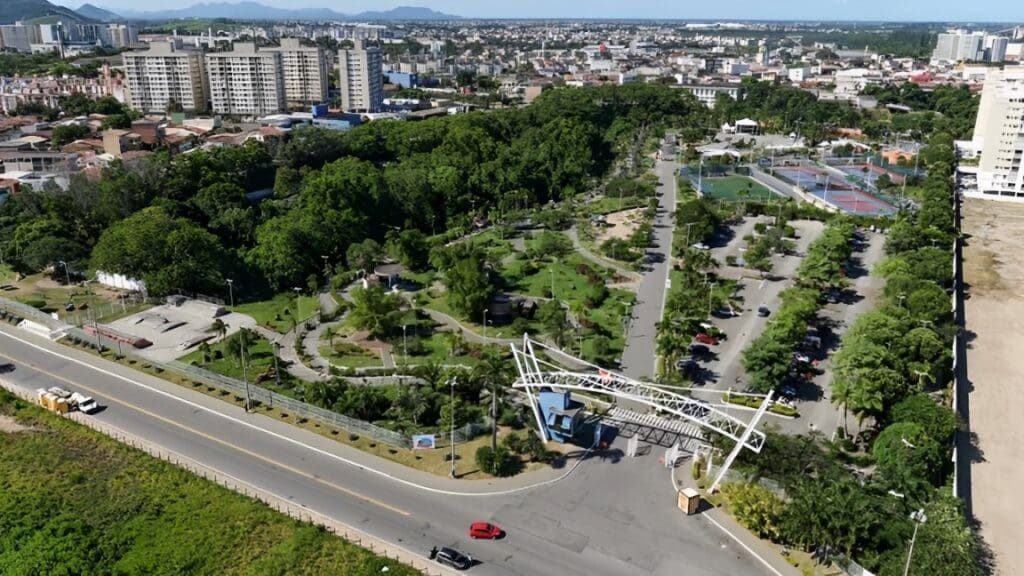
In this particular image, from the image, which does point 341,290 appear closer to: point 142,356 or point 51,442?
point 142,356

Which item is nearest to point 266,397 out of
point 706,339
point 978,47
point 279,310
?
point 279,310

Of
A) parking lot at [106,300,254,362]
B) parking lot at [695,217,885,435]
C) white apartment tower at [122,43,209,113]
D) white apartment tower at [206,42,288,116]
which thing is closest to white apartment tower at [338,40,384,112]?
white apartment tower at [206,42,288,116]

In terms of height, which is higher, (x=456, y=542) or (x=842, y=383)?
(x=842, y=383)

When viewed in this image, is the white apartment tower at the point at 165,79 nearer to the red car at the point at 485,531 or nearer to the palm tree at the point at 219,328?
the palm tree at the point at 219,328

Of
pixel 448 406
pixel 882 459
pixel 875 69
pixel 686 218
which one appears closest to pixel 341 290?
pixel 448 406

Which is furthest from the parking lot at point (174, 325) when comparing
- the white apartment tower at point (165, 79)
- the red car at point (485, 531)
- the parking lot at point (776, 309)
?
the white apartment tower at point (165, 79)

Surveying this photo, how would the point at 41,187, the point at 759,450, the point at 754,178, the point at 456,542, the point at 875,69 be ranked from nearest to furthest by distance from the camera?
1. the point at 456,542
2. the point at 759,450
3. the point at 41,187
4. the point at 754,178
5. the point at 875,69
